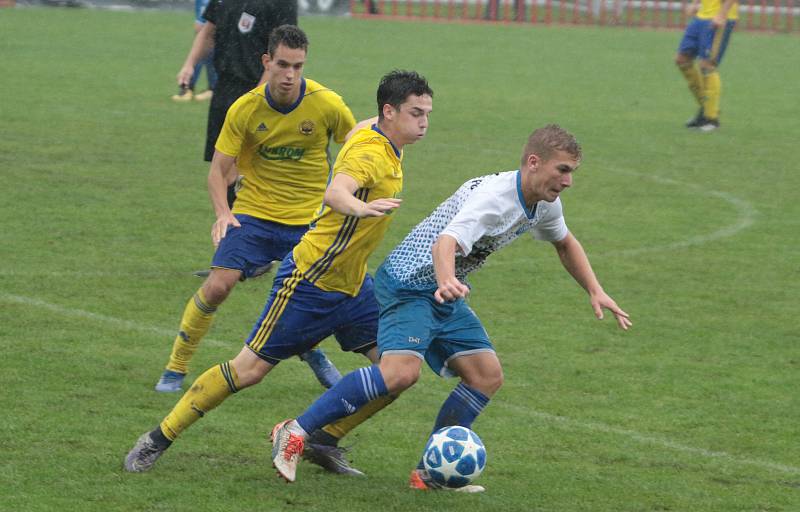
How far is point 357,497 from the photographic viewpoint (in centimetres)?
616

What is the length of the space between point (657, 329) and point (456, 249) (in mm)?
3923

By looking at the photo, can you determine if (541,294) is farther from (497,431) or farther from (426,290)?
(426,290)

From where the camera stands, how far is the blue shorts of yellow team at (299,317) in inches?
255

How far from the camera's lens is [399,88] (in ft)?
21.0

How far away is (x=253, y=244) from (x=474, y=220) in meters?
2.23

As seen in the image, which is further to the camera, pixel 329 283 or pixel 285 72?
pixel 285 72

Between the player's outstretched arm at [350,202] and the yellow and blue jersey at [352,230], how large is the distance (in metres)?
0.14

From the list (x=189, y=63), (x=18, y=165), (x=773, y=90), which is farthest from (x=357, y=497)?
(x=773, y=90)

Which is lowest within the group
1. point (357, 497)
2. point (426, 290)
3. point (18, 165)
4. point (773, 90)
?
point (773, 90)

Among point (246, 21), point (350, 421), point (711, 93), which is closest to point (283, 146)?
point (350, 421)

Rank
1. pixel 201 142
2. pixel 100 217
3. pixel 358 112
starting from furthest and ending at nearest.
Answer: pixel 358 112 → pixel 201 142 → pixel 100 217

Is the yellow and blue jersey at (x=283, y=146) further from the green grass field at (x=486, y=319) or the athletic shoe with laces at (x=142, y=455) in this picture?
the athletic shoe with laces at (x=142, y=455)

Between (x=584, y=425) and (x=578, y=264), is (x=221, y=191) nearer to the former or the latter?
(x=578, y=264)

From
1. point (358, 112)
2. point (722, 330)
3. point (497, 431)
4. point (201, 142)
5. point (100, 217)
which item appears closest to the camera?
point (497, 431)
